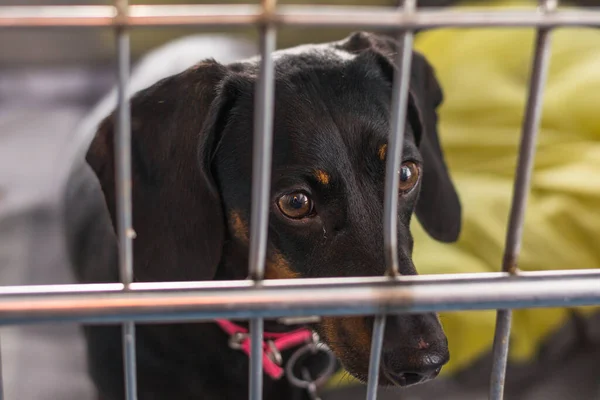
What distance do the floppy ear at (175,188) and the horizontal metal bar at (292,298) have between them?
1.21ft

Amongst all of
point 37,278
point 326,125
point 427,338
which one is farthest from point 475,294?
point 37,278

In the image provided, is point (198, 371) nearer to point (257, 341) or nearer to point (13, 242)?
point (257, 341)

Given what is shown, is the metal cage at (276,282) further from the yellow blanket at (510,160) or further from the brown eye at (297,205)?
the yellow blanket at (510,160)

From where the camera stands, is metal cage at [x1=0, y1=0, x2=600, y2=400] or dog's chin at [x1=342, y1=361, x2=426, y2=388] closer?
metal cage at [x1=0, y1=0, x2=600, y2=400]

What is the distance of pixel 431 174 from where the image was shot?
3.59 feet

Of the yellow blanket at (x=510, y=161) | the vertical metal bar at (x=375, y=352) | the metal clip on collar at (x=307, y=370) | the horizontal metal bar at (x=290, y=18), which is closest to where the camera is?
the horizontal metal bar at (x=290, y=18)

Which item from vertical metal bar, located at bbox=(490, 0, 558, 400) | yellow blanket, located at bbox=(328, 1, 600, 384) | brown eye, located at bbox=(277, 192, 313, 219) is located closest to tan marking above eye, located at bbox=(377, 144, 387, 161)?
brown eye, located at bbox=(277, 192, 313, 219)

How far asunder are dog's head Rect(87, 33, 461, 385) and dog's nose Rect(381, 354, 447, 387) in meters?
0.09

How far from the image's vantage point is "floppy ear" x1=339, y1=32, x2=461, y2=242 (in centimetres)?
108

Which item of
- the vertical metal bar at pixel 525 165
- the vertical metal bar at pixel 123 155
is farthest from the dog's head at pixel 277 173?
the vertical metal bar at pixel 123 155

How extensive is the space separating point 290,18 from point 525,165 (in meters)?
0.24

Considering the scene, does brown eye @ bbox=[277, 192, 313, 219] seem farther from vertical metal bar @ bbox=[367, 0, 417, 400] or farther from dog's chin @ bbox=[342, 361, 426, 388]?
vertical metal bar @ bbox=[367, 0, 417, 400]

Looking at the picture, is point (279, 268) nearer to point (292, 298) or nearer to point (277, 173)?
point (277, 173)

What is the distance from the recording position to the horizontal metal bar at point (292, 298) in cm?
56
